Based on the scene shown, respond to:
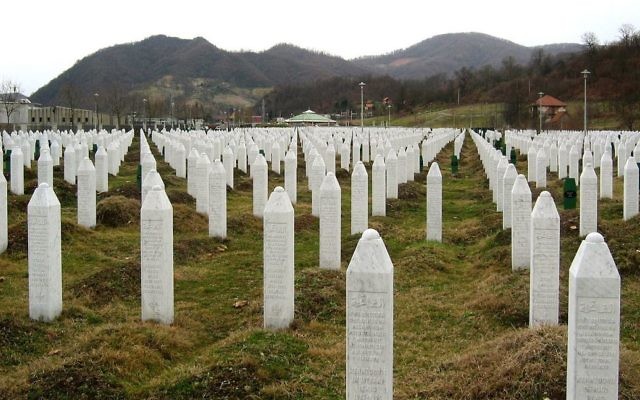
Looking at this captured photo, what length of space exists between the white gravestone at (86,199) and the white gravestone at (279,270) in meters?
7.74

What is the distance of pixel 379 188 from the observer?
18219mm

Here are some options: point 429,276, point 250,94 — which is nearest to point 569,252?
point 429,276

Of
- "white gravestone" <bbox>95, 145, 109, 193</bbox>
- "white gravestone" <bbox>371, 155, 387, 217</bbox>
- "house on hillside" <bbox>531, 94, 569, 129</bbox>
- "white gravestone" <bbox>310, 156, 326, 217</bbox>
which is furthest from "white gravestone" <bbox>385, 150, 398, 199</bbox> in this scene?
"house on hillside" <bbox>531, 94, 569, 129</bbox>

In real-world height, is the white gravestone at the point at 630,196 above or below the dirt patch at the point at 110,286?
above

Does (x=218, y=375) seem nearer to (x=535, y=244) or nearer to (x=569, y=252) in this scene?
(x=535, y=244)

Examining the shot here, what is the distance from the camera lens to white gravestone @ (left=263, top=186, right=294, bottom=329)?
30.1ft

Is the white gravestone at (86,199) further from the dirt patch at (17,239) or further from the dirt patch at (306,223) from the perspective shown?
the dirt patch at (306,223)

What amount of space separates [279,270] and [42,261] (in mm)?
2976

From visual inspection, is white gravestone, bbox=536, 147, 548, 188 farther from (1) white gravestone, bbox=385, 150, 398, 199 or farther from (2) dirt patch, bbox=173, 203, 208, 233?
(2) dirt patch, bbox=173, 203, 208, 233

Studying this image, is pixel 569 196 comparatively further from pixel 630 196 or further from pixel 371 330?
pixel 371 330

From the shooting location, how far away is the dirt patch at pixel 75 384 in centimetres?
685

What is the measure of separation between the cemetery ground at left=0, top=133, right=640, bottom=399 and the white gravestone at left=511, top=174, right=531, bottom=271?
0.31 m

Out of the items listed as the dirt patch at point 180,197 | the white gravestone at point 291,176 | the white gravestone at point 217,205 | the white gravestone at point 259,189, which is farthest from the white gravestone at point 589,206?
the dirt patch at point 180,197

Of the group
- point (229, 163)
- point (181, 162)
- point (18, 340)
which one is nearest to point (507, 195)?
point (18, 340)
